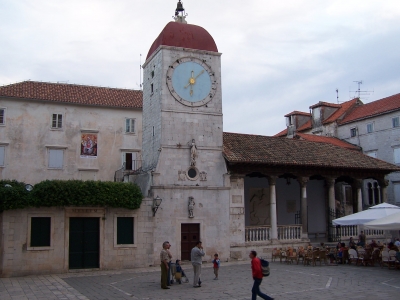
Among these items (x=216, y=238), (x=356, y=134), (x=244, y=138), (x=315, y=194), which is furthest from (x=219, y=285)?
(x=356, y=134)

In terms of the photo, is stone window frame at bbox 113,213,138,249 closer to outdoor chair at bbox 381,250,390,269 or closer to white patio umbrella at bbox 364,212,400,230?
white patio umbrella at bbox 364,212,400,230

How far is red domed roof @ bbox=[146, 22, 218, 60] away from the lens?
23469mm

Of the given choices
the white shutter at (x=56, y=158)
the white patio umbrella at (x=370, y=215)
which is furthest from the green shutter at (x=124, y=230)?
the white shutter at (x=56, y=158)

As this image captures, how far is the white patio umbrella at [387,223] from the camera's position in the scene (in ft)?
58.3

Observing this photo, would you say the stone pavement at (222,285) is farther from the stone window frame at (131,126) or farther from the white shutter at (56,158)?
the stone window frame at (131,126)

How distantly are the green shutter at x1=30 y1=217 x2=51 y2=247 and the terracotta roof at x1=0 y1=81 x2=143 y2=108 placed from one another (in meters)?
17.0

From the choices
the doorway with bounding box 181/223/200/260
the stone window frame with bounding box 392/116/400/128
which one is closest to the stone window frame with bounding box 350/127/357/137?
the stone window frame with bounding box 392/116/400/128

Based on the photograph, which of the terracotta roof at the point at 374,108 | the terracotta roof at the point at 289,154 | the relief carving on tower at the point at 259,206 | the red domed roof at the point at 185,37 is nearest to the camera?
the red domed roof at the point at 185,37

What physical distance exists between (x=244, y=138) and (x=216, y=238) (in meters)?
6.90

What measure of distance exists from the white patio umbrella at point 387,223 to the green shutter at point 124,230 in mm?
10455

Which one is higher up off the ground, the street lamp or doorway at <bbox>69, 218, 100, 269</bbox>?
the street lamp

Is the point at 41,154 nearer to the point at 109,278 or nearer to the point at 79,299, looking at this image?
the point at 109,278

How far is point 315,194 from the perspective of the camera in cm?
3041

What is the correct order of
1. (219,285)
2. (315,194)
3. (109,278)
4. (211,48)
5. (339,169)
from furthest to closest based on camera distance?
1. (315,194)
2. (339,169)
3. (211,48)
4. (109,278)
5. (219,285)
